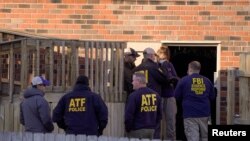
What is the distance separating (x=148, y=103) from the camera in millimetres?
12062

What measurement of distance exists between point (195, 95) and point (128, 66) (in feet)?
5.80

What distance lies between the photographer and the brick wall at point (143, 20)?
1540cm

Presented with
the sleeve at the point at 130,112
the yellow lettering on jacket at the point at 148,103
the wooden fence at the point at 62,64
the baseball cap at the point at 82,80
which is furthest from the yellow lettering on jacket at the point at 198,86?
the baseball cap at the point at 82,80

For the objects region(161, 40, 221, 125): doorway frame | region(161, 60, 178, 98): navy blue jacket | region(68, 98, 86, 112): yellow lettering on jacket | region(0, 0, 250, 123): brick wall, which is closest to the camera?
region(68, 98, 86, 112): yellow lettering on jacket

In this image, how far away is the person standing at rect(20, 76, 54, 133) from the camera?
1212 centimetres

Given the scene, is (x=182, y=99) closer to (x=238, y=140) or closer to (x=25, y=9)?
(x=238, y=140)

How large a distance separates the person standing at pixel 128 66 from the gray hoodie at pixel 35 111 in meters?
2.12

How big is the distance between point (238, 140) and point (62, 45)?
13.9ft

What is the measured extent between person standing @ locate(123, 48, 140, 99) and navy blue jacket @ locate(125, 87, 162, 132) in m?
1.74

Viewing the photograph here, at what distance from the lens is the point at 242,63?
45.1ft

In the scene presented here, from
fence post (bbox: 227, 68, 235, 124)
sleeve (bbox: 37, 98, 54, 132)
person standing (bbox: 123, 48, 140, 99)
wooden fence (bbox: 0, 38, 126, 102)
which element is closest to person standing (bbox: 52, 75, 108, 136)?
sleeve (bbox: 37, 98, 54, 132)

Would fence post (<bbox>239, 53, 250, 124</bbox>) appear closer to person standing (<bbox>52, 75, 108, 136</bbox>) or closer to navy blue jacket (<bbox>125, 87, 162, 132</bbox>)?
navy blue jacket (<bbox>125, 87, 162, 132</bbox>)

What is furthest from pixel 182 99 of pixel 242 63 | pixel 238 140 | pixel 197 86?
pixel 238 140

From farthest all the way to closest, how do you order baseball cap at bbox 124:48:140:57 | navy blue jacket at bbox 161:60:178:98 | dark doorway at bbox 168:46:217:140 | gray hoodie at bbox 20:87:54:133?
1. dark doorway at bbox 168:46:217:140
2. baseball cap at bbox 124:48:140:57
3. navy blue jacket at bbox 161:60:178:98
4. gray hoodie at bbox 20:87:54:133
